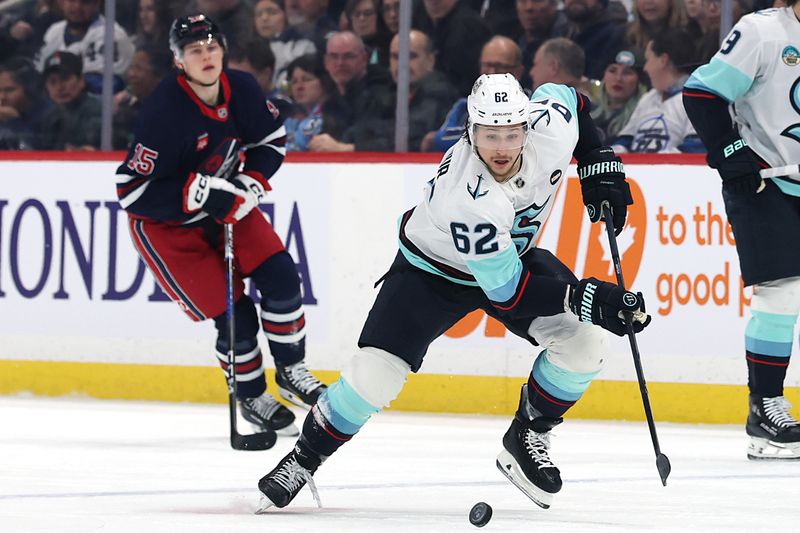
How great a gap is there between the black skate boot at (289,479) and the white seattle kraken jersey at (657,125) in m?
2.86

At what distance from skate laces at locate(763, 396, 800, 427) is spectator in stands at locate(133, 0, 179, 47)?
11.0 ft

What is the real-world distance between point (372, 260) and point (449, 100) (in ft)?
2.47

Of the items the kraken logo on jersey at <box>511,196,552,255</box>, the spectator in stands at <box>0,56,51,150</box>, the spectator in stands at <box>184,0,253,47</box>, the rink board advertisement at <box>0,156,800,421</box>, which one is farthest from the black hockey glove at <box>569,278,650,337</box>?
the spectator in stands at <box>0,56,51,150</box>

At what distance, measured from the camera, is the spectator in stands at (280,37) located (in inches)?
253

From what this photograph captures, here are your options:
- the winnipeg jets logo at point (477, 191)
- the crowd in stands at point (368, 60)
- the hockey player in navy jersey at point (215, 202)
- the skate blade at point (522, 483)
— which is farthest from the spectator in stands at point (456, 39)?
the winnipeg jets logo at point (477, 191)

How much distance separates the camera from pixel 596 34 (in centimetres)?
605

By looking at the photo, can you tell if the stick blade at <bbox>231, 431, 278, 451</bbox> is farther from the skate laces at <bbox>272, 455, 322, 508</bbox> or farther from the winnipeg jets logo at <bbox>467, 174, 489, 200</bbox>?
the winnipeg jets logo at <bbox>467, 174, 489, 200</bbox>

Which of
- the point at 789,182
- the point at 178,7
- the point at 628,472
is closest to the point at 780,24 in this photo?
the point at 789,182

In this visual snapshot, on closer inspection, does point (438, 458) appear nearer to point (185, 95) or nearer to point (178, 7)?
point (185, 95)

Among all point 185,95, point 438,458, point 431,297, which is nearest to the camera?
point 431,297

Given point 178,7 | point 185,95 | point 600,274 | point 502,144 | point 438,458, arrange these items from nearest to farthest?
1. point 502,144
2. point 438,458
3. point 185,95
4. point 600,274
5. point 178,7

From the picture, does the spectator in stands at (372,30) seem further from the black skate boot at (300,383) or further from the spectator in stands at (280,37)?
the black skate boot at (300,383)

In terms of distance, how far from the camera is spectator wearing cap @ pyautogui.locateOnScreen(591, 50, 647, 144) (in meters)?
5.95

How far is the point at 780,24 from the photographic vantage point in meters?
4.35
